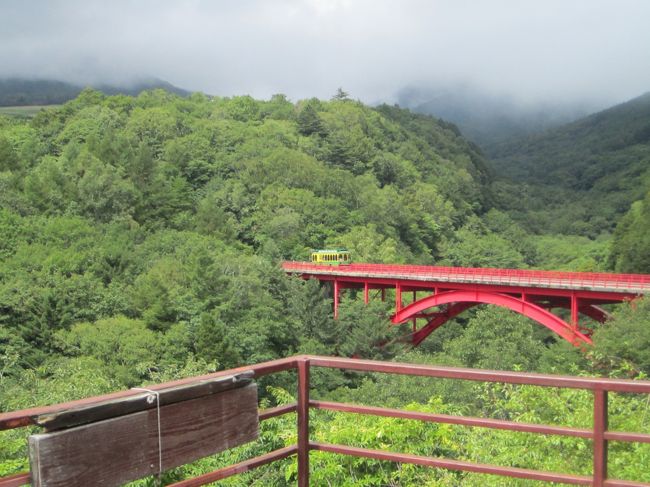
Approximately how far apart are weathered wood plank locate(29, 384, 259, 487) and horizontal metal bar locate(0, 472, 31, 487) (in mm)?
33

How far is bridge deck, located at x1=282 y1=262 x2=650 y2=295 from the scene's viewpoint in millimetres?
23531

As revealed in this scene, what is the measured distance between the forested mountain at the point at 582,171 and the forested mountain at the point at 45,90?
240ft

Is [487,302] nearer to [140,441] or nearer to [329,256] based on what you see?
[329,256]

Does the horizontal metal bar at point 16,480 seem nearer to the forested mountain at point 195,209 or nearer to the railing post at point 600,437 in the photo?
the railing post at point 600,437

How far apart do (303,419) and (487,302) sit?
24465 mm

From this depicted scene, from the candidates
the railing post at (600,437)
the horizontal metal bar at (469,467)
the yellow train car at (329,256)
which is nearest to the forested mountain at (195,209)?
the yellow train car at (329,256)

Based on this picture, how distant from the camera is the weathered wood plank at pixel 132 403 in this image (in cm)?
256

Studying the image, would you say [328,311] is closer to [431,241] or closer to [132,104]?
[431,241]

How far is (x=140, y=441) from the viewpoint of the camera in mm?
2879

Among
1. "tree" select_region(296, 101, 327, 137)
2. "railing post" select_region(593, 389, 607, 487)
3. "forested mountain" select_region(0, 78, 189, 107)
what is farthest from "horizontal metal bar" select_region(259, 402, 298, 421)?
"forested mountain" select_region(0, 78, 189, 107)

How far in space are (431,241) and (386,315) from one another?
2755cm

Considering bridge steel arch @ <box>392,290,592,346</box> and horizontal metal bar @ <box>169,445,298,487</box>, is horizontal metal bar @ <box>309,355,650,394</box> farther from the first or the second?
bridge steel arch @ <box>392,290,592,346</box>

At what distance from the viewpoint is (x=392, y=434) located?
5.88 meters

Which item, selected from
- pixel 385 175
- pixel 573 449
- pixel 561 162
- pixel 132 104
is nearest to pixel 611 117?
pixel 561 162
